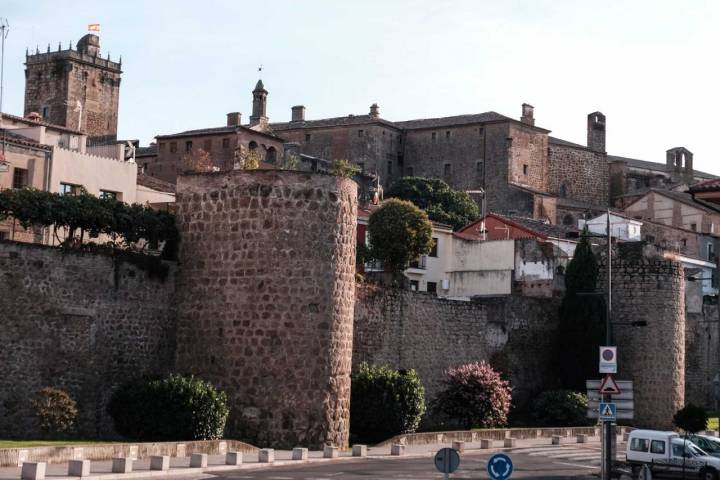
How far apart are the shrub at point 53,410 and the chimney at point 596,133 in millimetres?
96129

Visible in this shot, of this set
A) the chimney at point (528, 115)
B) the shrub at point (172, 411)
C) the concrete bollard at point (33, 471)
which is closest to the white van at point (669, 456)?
the shrub at point (172, 411)

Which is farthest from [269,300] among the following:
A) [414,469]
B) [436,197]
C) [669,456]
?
[436,197]

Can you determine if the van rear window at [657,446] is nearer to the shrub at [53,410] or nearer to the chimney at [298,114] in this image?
the shrub at [53,410]

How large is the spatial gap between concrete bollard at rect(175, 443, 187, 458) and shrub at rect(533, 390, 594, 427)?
71.2 feet

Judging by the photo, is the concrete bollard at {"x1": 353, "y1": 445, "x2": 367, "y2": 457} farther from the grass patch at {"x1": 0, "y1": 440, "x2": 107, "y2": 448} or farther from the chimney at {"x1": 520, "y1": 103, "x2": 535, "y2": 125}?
the chimney at {"x1": 520, "y1": 103, "x2": 535, "y2": 125}

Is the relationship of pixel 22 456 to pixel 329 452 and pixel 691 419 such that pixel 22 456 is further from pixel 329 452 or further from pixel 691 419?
pixel 691 419

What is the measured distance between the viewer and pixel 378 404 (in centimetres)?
3656

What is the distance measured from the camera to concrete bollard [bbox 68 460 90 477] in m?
23.9

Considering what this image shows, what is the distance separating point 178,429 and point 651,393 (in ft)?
82.4

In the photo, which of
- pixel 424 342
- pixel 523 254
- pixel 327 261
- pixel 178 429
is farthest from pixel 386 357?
pixel 523 254

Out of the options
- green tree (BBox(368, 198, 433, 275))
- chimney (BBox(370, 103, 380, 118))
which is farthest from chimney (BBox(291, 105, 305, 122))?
green tree (BBox(368, 198, 433, 275))

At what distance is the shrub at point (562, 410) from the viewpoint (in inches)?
1882

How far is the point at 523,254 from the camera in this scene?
59281 mm

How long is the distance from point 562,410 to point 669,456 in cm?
1449
